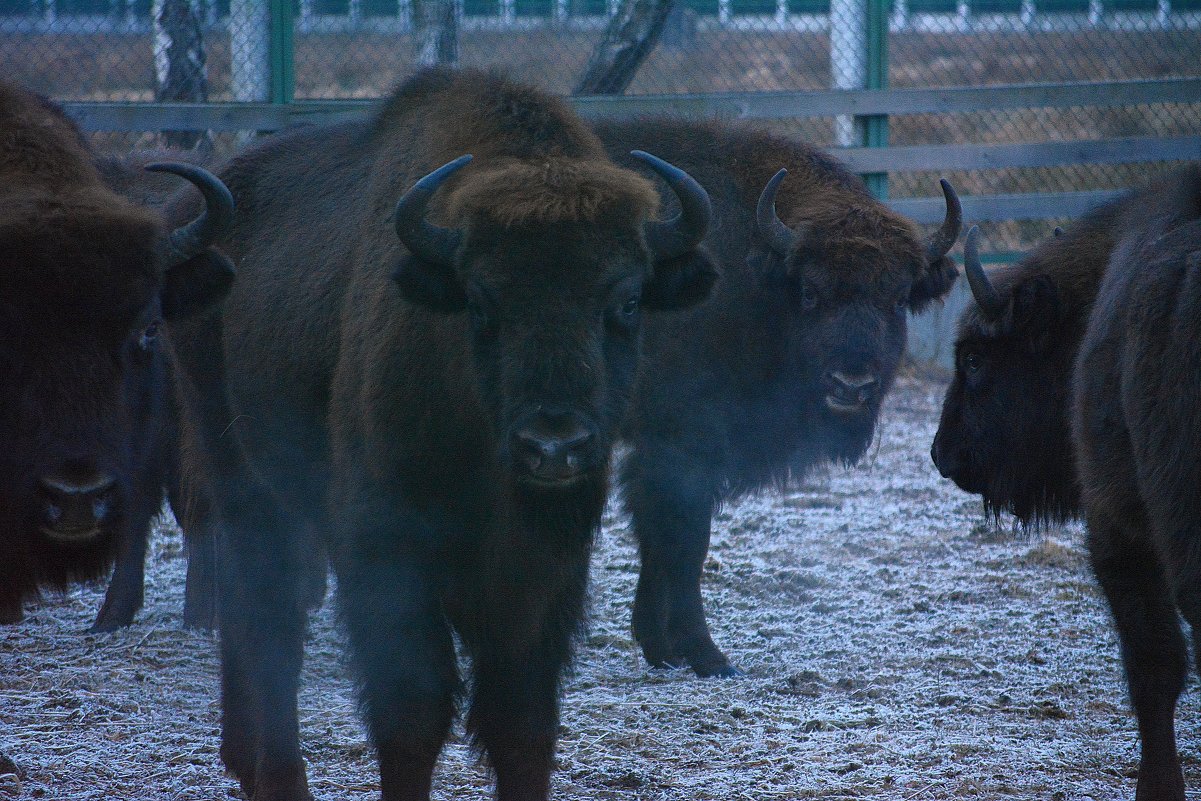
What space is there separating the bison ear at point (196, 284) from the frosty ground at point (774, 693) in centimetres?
122

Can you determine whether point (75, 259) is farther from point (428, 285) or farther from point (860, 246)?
point (860, 246)

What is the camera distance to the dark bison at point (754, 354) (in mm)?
5383

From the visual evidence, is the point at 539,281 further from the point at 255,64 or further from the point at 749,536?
the point at 255,64

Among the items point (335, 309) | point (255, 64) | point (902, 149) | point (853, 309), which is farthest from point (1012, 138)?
point (335, 309)

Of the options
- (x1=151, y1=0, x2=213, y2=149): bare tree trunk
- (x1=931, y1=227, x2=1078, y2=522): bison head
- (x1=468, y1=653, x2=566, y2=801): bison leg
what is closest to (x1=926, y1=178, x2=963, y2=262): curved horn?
(x1=931, y1=227, x2=1078, y2=522): bison head

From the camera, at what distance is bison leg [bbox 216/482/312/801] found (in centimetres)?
374

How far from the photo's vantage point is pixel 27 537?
3039 mm

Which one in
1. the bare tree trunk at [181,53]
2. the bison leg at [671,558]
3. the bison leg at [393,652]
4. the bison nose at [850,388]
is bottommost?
the bison leg at [671,558]

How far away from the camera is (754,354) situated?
567 cm

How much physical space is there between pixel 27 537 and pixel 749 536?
14.3ft

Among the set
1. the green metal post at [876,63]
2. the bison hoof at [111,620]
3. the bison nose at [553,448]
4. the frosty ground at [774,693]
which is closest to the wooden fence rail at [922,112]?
the green metal post at [876,63]

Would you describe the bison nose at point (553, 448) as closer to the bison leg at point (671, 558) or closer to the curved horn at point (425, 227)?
the curved horn at point (425, 227)

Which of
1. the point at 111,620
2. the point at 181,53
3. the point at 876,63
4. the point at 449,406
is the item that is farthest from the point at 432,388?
the point at 876,63

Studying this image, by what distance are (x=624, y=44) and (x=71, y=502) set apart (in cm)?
729
